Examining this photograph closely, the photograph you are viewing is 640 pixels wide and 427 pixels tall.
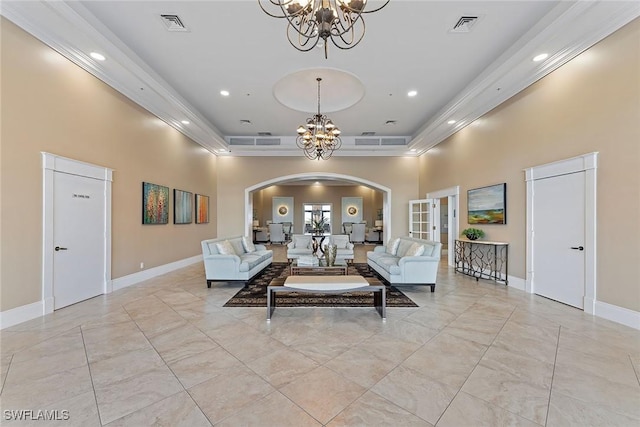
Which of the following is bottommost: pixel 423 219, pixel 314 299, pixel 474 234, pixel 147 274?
pixel 314 299

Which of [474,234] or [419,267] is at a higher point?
[474,234]

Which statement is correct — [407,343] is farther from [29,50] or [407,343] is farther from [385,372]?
[29,50]

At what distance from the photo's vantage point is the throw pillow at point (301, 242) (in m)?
8.07

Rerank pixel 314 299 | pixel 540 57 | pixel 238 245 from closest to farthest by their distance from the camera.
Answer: pixel 540 57 < pixel 314 299 < pixel 238 245

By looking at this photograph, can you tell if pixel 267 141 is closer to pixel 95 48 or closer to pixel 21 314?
pixel 95 48

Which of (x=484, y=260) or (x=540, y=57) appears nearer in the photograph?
(x=540, y=57)

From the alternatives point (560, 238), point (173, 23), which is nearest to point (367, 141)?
point (560, 238)

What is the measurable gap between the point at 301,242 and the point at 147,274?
3942 mm

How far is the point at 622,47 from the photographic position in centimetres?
333

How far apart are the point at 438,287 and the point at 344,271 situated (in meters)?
1.92

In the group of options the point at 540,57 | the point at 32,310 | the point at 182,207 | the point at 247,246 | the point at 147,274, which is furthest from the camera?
the point at 182,207

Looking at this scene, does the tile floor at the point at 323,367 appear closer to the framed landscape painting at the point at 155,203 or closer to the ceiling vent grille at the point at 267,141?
the framed landscape painting at the point at 155,203

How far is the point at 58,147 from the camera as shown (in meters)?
3.90

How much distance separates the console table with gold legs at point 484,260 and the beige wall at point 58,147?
23.7ft
